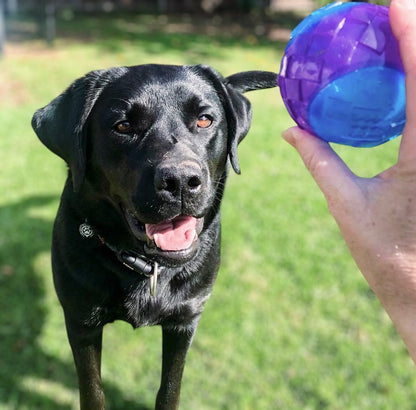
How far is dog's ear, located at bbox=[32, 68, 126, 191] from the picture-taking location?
2.26 meters

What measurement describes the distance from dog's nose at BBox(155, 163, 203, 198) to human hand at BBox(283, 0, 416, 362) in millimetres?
612

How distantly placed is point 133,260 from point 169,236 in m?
0.22

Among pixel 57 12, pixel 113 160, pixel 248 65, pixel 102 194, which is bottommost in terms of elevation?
pixel 57 12

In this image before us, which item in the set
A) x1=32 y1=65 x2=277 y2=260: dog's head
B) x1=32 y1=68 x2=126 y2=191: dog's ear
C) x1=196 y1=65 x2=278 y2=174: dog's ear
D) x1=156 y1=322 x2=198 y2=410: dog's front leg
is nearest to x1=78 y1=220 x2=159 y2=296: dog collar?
x1=32 y1=65 x2=277 y2=260: dog's head

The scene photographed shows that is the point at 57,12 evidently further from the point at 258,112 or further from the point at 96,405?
the point at 96,405

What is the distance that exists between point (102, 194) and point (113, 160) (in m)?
0.17

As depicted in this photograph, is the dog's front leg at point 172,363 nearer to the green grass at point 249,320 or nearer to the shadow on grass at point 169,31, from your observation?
the green grass at point 249,320

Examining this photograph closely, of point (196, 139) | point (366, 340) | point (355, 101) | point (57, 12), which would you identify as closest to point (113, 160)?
point (196, 139)

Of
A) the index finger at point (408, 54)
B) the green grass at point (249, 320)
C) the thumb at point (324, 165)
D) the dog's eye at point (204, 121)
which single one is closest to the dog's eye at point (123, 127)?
the dog's eye at point (204, 121)

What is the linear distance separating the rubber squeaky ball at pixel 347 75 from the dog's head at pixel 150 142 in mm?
544

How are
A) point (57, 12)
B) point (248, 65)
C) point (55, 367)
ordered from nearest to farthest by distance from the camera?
point (55, 367), point (248, 65), point (57, 12)

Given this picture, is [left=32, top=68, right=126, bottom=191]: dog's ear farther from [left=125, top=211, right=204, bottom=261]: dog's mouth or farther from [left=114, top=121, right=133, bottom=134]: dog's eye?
[left=125, top=211, right=204, bottom=261]: dog's mouth

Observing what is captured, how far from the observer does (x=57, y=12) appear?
14.6 meters

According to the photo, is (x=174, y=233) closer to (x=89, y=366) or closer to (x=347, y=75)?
(x=89, y=366)
